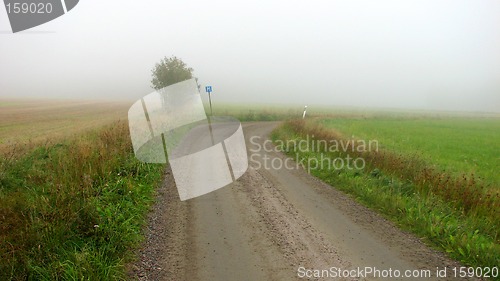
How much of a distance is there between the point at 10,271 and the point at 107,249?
125 centimetres

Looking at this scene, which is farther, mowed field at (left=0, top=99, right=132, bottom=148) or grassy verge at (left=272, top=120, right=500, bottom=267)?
mowed field at (left=0, top=99, right=132, bottom=148)

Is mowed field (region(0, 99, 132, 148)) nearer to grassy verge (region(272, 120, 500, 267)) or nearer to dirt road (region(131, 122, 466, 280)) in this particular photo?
dirt road (region(131, 122, 466, 280))

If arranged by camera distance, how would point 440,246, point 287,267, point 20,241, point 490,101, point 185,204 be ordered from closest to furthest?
point 20,241 < point 287,267 < point 440,246 < point 185,204 < point 490,101

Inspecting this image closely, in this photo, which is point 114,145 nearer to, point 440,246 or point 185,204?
point 185,204

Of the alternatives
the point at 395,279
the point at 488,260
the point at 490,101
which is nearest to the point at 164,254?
the point at 395,279

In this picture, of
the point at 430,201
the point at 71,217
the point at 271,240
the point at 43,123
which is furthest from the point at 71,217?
the point at 43,123

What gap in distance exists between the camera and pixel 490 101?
157 m

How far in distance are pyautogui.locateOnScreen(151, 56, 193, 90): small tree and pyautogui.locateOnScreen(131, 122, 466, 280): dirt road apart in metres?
29.5

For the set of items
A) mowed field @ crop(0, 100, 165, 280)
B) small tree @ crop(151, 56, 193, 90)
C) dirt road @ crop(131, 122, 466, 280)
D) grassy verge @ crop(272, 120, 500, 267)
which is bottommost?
grassy verge @ crop(272, 120, 500, 267)

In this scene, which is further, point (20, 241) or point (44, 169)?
point (44, 169)

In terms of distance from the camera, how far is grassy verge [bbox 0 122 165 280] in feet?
13.6

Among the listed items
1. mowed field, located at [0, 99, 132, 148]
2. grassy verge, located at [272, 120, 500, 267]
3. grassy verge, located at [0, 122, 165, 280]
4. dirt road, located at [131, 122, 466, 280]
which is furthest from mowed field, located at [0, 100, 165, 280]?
mowed field, located at [0, 99, 132, 148]

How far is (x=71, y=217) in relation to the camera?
508cm

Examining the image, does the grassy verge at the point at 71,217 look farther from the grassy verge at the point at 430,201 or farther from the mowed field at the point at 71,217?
the grassy verge at the point at 430,201
